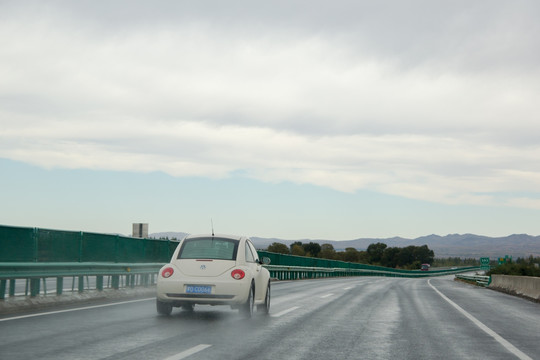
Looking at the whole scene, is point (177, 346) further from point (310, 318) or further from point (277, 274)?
point (277, 274)

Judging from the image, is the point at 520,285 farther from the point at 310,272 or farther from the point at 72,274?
the point at 310,272

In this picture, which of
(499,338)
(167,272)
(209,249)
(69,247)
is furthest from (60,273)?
(499,338)

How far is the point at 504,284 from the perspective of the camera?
95.1 ft

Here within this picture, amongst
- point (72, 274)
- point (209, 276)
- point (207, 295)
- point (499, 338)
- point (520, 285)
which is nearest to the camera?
point (499, 338)

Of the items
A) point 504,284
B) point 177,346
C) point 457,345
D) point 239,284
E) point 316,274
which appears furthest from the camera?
point 316,274

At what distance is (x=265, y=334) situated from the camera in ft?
31.4

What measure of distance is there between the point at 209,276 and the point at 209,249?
2.47ft

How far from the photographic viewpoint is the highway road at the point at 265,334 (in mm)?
7703

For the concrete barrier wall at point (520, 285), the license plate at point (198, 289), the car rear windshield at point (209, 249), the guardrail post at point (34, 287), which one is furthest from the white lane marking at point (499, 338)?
the guardrail post at point (34, 287)

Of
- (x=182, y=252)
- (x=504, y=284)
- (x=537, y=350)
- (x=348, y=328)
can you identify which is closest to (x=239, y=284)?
(x=182, y=252)

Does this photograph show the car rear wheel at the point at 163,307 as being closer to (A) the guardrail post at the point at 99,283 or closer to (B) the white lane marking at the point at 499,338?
(A) the guardrail post at the point at 99,283

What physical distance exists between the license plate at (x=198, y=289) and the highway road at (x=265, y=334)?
50 cm

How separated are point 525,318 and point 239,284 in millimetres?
6418

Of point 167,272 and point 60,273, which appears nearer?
point 167,272
